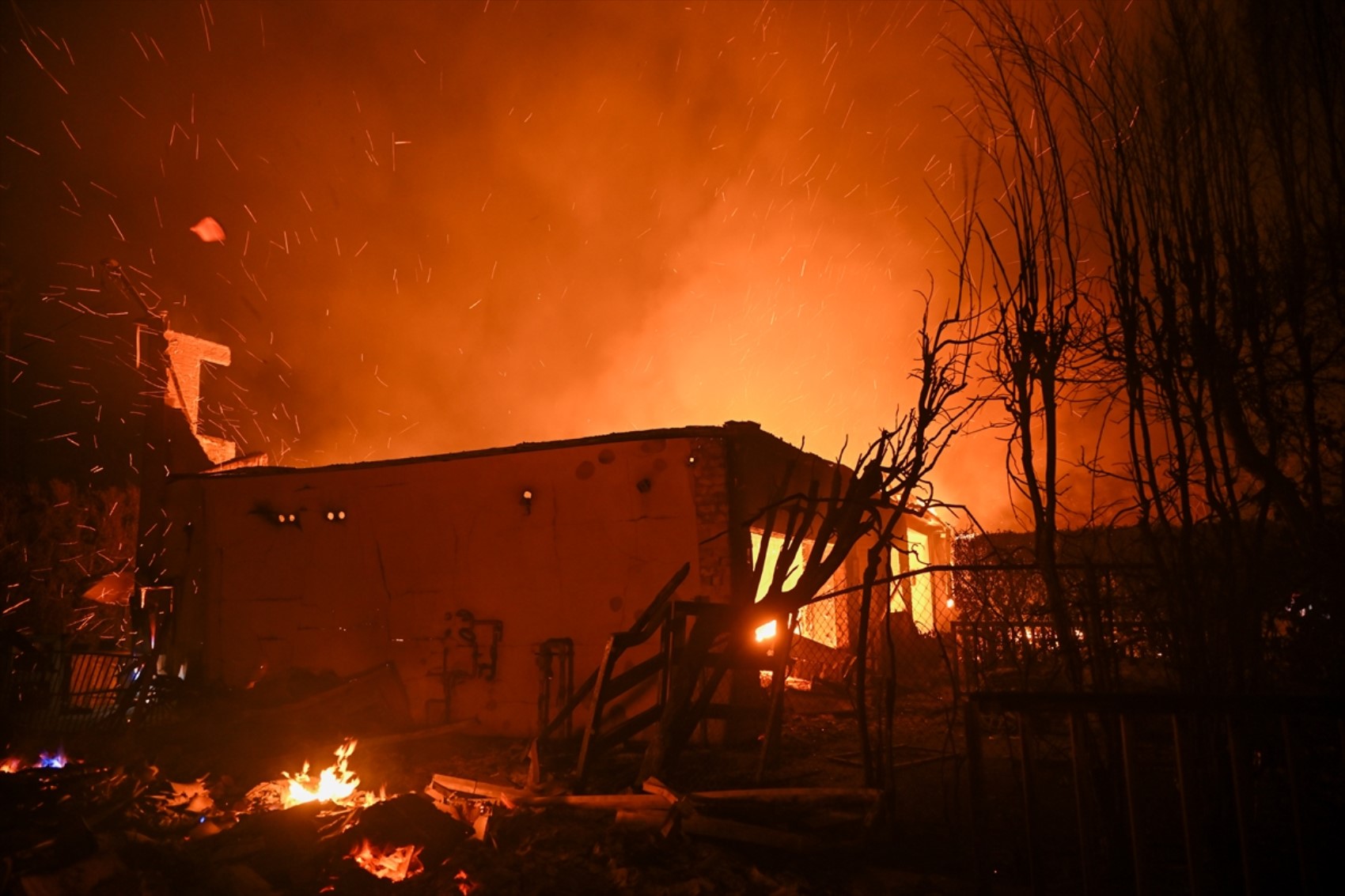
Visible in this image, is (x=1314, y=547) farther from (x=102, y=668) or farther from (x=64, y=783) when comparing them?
(x=102, y=668)

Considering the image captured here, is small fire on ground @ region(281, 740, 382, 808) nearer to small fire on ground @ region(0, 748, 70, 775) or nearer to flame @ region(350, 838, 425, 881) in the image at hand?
flame @ region(350, 838, 425, 881)

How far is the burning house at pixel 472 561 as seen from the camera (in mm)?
9164

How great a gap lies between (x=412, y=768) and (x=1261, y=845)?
7.37 meters

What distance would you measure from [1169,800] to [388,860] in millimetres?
5470

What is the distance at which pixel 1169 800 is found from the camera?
538 centimetres

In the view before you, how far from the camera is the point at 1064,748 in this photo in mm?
7270

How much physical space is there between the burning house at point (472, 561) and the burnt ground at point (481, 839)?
1.70 m

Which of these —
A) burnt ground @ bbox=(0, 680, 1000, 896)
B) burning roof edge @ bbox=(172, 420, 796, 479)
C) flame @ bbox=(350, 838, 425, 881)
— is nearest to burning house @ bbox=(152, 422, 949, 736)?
burning roof edge @ bbox=(172, 420, 796, 479)

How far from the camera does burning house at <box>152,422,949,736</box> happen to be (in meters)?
9.16

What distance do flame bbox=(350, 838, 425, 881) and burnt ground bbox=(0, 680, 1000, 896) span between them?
0.06 meters

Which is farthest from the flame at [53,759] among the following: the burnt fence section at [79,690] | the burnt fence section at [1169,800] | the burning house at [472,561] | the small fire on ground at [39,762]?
the burnt fence section at [1169,800]

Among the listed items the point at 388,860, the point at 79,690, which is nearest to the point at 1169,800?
the point at 388,860

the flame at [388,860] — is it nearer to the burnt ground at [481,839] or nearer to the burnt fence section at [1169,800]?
the burnt ground at [481,839]

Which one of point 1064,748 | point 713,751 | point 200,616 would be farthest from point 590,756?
point 200,616
